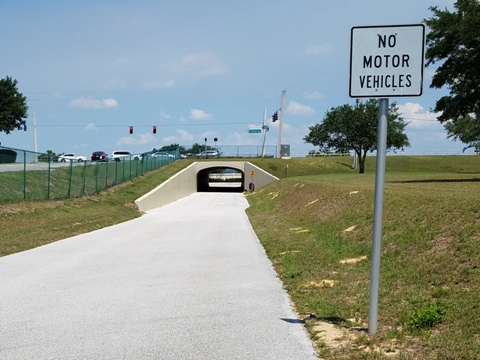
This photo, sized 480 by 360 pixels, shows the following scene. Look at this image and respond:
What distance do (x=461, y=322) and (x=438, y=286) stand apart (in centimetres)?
175

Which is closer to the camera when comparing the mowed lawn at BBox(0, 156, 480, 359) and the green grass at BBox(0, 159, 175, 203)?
the mowed lawn at BBox(0, 156, 480, 359)

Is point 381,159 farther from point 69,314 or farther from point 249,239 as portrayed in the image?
point 249,239

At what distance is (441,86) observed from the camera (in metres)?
23.9

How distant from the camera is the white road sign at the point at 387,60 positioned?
212 inches

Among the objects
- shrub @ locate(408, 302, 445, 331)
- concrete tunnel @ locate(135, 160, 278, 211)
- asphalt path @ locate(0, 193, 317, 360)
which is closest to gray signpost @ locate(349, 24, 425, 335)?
shrub @ locate(408, 302, 445, 331)

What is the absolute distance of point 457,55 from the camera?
22812mm

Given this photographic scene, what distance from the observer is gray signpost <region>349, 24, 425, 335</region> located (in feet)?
17.7

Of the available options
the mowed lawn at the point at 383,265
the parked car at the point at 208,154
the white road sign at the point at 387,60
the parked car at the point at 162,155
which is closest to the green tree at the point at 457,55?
the mowed lawn at the point at 383,265

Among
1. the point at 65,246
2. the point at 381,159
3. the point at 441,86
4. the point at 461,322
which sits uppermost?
the point at 441,86

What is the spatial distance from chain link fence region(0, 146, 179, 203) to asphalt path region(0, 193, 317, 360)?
12.8 meters

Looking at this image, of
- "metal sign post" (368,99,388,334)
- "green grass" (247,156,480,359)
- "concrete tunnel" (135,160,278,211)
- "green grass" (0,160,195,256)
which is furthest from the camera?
"concrete tunnel" (135,160,278,211)

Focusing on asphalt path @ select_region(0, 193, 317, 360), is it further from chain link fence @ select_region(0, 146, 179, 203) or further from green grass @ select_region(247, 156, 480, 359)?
chain link fence @ select_region(0, 146, 179, 203)

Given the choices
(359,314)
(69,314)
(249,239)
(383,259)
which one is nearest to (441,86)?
(249,239)

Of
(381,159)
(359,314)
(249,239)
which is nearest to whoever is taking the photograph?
(381,159)
